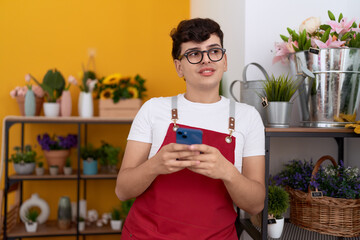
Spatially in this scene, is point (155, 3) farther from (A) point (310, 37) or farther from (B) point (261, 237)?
(B) point (261, 237)

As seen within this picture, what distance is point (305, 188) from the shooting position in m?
1.31

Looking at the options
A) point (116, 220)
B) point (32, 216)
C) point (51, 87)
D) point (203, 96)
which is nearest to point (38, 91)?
point (51, 87)

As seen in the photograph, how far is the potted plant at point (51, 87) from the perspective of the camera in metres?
2.50

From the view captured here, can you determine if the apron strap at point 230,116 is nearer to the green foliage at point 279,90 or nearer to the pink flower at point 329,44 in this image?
the green foliage at point 279,90

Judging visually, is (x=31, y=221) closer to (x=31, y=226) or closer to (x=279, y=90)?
(x=31, y=226)

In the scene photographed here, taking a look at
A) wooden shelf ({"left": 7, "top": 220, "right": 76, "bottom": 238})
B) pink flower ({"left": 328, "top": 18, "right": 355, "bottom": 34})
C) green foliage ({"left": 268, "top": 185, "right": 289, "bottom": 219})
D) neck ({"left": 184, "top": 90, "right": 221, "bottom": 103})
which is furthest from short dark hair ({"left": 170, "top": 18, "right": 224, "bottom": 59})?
wooden shelf ({"left": 7, "top": 220, "right": 76, "bottom": 238})

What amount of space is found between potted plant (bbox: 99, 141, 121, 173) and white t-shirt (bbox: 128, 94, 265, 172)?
155 cm

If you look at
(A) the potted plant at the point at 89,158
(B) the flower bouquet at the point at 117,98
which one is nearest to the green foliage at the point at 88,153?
(A) the potted plant at the point at 89,158

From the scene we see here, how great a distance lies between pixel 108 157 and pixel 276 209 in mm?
1632

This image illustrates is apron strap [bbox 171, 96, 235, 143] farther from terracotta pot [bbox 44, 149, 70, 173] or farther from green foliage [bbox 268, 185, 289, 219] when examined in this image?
terracotta pot [bbox 44, 149, 70, 173]

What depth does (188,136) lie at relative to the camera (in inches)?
32.9

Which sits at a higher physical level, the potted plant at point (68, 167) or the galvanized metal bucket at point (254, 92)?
the galvanized metal bucket at point (254, 92)

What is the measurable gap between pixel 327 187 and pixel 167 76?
6.13 ft

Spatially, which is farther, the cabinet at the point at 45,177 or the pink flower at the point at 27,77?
the pink flower at the point at 27,77
